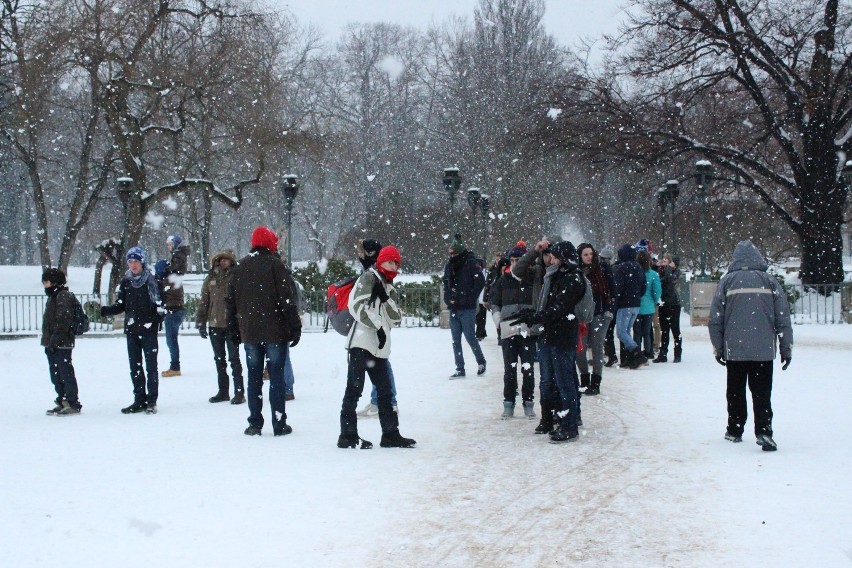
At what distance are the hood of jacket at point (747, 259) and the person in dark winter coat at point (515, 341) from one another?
2014mm

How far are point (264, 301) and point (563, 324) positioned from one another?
256 centimetres

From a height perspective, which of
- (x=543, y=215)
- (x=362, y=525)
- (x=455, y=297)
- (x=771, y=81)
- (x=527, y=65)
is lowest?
(x=362, y=525)

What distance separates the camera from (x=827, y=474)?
21.9 ft

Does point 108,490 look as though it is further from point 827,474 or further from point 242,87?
point 242,87

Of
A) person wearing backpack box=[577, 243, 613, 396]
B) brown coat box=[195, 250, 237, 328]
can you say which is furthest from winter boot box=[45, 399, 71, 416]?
person wearing backpack box=[577, 243, 613, 396]

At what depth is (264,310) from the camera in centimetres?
813

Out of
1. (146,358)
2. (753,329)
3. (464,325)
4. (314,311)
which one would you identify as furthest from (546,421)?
(314,311)

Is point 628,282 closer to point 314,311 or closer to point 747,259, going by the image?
point 747,259

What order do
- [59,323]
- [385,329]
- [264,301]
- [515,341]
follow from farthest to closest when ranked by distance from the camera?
[59,323] → [515,341] → [264,301] → [385,329]

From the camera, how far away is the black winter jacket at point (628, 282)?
12.8 meters

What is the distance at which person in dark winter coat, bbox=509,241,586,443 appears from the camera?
798 centimetres

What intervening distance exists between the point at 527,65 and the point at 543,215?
7307 mm

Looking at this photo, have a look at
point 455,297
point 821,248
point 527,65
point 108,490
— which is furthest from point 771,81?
point 108,490

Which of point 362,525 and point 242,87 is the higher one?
point 242,87
